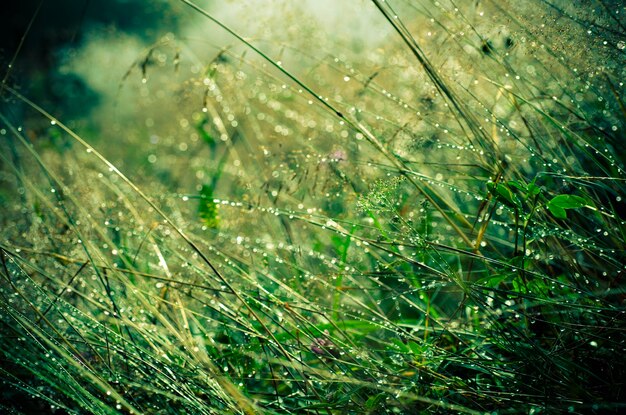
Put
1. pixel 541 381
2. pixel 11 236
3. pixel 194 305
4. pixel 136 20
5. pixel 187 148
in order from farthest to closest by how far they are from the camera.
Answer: pixel 136 20, pixel 187 148, pixel 11 236, pixel 194 305, pixel 541 381

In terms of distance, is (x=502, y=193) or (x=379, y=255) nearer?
(x=502, y=193)

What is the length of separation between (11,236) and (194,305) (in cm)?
51

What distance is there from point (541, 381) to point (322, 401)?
11.8 inches

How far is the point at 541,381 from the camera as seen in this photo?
669 mm

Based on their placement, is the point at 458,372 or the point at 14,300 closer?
the point at 458,372

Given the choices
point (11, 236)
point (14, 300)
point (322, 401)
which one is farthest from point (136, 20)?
point (322, 401)

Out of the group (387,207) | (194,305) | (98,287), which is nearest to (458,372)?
(387,207)

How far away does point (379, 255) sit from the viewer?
3.54 ft

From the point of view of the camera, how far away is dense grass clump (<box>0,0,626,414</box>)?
28.6 inches

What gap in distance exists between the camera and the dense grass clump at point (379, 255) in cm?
73

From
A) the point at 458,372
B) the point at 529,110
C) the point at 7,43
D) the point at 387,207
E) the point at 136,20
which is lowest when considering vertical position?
the point at 458,372

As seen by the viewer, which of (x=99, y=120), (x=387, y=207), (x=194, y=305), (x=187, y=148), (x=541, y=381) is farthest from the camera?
(x=99, y=120)

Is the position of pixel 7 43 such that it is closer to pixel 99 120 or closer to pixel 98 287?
pixel 99 120

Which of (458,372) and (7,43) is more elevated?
(7,43)
